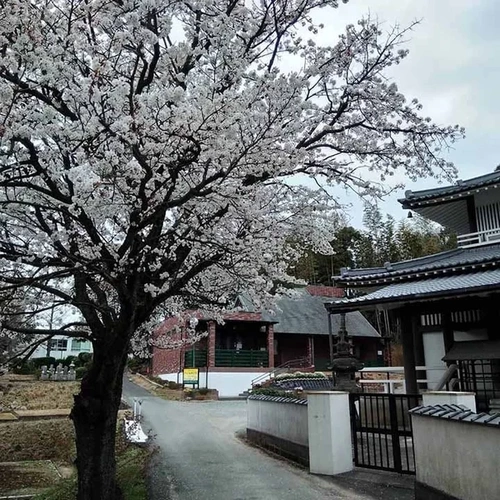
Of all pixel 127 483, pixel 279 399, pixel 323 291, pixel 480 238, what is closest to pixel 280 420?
pixel 279 399

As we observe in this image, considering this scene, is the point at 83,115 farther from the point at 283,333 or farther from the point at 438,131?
the point at 283,333

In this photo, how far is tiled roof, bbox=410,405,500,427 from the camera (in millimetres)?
4711

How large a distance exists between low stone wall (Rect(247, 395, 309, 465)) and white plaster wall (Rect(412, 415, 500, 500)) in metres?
3.02

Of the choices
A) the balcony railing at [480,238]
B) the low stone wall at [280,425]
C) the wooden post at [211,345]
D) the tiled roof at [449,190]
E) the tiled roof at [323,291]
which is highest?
the tiled roof at [323,291]

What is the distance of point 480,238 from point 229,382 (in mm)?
17218

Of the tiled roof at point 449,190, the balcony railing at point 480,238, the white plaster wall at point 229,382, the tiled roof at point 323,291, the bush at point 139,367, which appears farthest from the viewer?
the bush at point 139,367

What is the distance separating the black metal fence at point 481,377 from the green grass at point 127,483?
23.1ft

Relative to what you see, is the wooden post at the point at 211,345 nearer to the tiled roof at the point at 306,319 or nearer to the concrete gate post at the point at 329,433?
the tiled roof at the point at 306,319

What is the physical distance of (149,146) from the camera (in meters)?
5.02

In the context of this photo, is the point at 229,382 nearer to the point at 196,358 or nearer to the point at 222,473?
the point at 196,358

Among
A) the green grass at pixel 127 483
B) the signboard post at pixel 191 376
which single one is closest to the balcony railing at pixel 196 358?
the signboard post at pixel 191 376

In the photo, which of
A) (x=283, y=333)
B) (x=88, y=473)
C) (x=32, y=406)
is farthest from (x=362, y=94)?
(x=283, y=333)

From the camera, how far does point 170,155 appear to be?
5.19 m

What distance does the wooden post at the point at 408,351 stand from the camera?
37.2 feet
